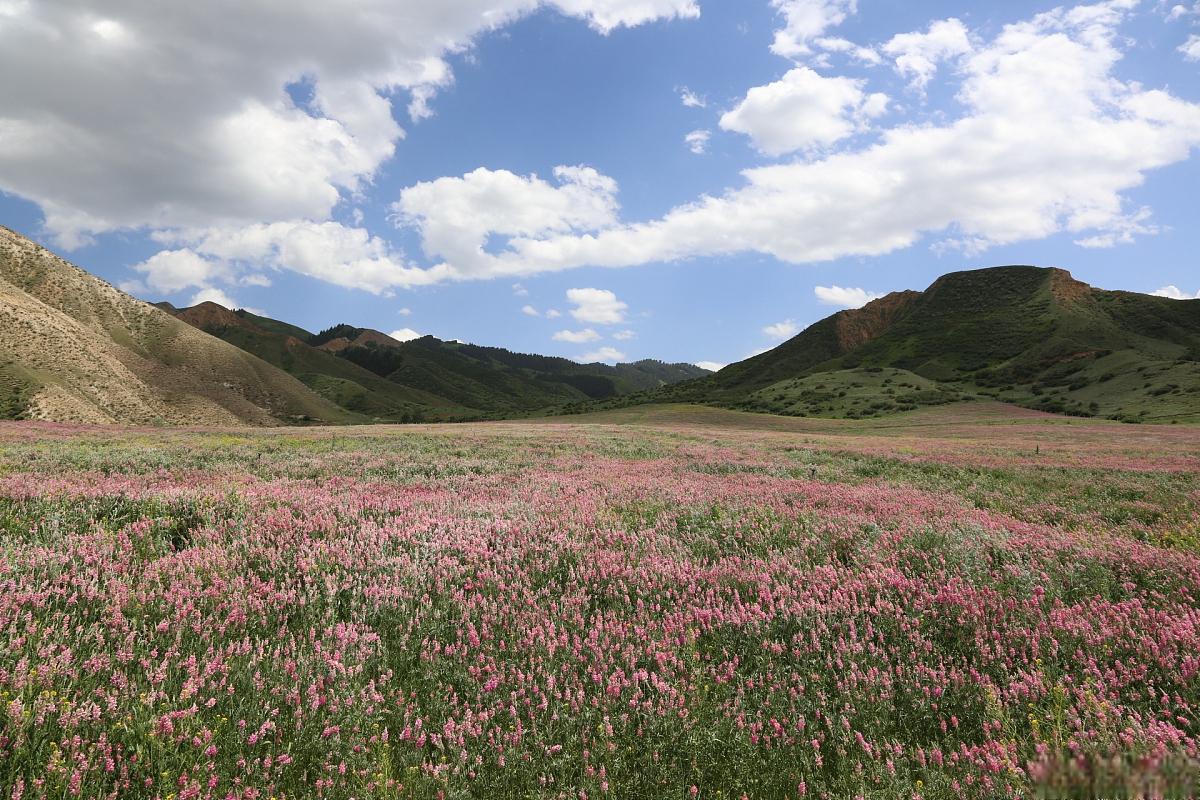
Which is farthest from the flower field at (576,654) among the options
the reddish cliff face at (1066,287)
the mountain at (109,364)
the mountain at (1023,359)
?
the reddish cliff face at (1066,287)

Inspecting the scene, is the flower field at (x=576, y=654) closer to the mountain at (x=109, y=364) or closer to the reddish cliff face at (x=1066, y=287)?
the mountain at (x=109, y=364)

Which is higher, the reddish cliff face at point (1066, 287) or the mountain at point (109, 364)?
the reddish cliff face at point (1066, 287)

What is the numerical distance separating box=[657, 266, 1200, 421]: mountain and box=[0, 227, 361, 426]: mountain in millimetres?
105130

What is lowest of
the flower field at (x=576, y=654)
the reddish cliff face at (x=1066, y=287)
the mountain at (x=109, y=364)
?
the flower field at (x=576, y=654)

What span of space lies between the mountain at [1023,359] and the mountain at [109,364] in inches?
4139

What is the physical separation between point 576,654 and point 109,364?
4643 inches

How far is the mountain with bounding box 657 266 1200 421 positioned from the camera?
8438cm

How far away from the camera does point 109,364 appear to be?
295 feet

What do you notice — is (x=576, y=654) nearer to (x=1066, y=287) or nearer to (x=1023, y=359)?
(x=1023, y=359)

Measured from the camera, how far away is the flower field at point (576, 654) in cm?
307

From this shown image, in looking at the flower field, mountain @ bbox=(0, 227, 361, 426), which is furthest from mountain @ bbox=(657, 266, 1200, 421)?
mountain @ bbox=(0, 227, 361, 426)

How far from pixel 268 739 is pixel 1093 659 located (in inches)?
226

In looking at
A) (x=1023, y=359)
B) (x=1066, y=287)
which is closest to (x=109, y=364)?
(x=1023, y=359)

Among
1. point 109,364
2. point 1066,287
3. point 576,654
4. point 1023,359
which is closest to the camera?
point 576,654
